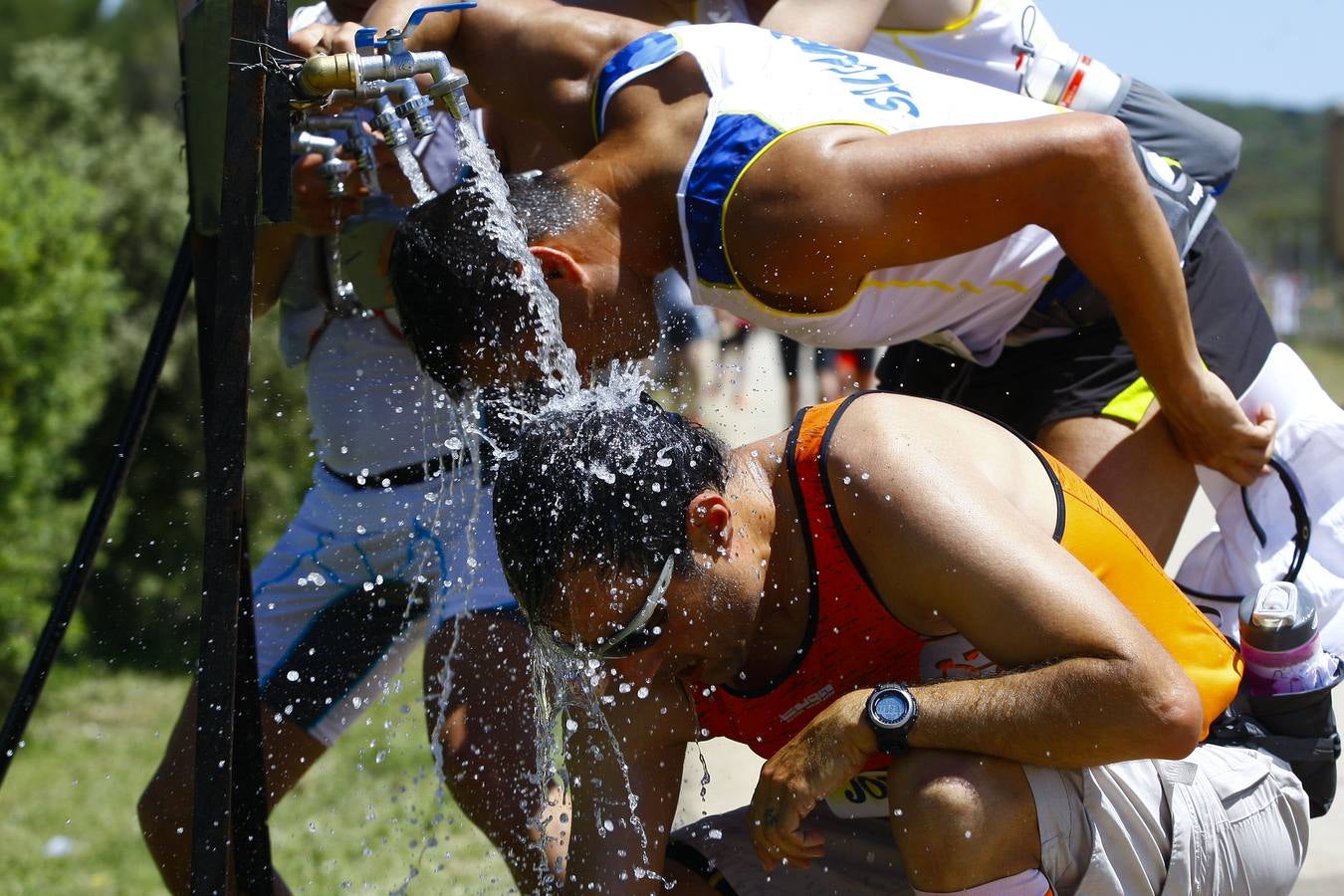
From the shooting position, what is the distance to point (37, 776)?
4.62 m

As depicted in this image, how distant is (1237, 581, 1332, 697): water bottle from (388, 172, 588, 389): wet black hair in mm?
1168

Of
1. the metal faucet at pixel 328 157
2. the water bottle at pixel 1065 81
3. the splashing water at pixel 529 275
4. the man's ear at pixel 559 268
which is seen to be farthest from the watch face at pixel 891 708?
the metal faucet at pixel 328 157

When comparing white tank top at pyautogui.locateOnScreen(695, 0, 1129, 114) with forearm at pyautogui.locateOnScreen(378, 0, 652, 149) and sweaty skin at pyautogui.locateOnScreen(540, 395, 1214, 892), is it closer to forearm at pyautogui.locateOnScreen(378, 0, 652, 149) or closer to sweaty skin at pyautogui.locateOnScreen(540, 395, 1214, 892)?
forearm at pyautogui.locateOnScreen(378, 0, 652, 149)

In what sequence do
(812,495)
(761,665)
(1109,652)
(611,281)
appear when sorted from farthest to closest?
(611,281), (761,665), (812,495), (1109,652)

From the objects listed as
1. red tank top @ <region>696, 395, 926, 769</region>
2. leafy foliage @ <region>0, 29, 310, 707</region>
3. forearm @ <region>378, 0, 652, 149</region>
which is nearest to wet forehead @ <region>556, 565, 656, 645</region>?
red tank top @ <region>696, 395, 926, 769</region>

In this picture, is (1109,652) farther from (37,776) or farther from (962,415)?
(37,776)

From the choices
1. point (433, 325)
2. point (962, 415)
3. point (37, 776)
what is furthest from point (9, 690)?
point (962, 415)

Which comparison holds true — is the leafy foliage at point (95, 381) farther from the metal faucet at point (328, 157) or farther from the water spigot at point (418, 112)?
the water spigot at point (418, 112)

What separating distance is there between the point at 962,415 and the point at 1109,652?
428 mm

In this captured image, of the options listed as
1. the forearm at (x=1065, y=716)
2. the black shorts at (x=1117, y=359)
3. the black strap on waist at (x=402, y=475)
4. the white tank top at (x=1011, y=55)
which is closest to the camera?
the forearm at (x=1065, y=716)

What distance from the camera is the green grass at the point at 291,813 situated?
3422mm

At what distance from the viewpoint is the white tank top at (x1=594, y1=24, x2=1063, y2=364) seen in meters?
2.17

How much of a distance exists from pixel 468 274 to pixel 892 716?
3.09 feet

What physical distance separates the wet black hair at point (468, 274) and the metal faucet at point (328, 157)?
0.39m
